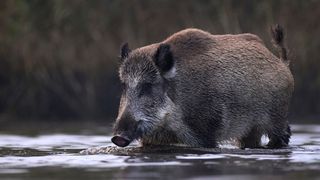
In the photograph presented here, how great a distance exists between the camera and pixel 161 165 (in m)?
11.6

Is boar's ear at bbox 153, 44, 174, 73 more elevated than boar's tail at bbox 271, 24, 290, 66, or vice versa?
boar's tail at bbox 271, 24, 290, 66

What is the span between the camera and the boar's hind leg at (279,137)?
14539 mm

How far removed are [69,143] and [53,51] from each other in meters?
8.66

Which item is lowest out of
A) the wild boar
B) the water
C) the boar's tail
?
the water

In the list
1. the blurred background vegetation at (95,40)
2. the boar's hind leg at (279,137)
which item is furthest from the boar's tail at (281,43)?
the blurred background vegetation at (95,40)

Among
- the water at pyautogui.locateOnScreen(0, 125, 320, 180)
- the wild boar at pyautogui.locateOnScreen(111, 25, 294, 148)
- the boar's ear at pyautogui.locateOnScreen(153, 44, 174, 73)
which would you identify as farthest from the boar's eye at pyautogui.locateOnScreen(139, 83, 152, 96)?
the water at pyautogui.locateOnScreen(0, 125, 320, 180)

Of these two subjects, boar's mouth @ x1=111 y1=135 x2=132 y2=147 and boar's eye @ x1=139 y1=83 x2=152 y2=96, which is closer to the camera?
boar's mouth @ x1=111 y1=135 x2=132 y2=147

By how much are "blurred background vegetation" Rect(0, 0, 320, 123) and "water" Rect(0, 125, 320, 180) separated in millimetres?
9263

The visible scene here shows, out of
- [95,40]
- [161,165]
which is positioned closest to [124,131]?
[161,165]

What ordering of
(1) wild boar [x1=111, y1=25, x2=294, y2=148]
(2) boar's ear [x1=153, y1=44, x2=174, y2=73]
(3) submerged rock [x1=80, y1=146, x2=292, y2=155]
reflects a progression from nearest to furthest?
1. (3) submerged rock [x1=80, y1=146, x2=292, y2=155]
2. (1) wild boar [x1=111, y1=25, x2=294, y2=148]
3. (2) boar's ear [x1=153, y1=44, x2=174, y2=73]

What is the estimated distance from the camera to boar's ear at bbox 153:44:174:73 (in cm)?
1334

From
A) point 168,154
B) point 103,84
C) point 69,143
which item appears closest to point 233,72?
point 168,154

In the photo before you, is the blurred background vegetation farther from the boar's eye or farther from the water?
the boar's eye

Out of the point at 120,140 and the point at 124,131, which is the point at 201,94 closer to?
the point at 124,131
